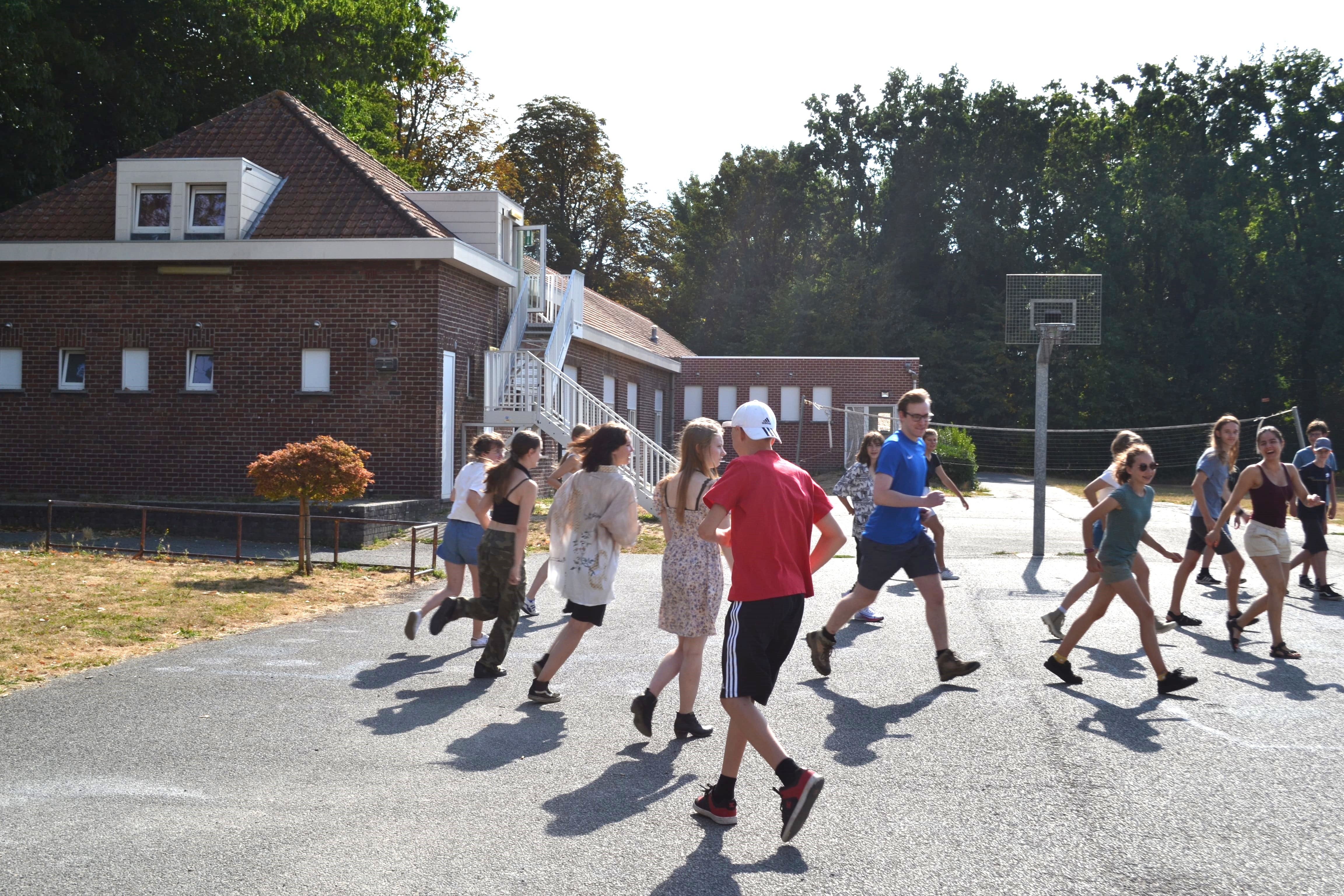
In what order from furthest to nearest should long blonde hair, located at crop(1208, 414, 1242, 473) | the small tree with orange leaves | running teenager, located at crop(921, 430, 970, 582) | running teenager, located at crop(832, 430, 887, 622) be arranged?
the small tree with orange leaves < running teenager, located at crop(921, 430, 970, 582) < running teenager, located at crop(832, 430, 887, 622) < long blonde hair, located at crop(1208, 414, 1242, 473)

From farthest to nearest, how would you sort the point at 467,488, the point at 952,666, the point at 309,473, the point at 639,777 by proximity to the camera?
the point at 309,473 → the point at 467,488 → the point at 952,666 → the point at 639,777

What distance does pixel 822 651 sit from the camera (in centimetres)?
810

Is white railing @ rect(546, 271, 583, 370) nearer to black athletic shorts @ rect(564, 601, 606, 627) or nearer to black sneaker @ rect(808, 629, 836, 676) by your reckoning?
black sneaker @ rect(808, 629, 836, 676)

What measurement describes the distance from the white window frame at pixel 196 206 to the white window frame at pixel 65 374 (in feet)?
9.57

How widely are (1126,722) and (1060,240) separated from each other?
54.7 meters

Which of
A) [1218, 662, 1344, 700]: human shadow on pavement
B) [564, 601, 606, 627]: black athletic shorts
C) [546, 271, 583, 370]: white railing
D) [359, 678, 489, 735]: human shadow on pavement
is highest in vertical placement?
[546, 271, 583, 370]: white railing

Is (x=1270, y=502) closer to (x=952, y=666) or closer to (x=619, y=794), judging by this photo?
(x=952, y=666)

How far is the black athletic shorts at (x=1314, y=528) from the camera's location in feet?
39.6

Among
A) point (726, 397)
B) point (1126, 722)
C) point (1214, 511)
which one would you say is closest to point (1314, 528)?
point (1214, 511)

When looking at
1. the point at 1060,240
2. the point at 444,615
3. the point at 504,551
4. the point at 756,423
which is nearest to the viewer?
the point at 756,423

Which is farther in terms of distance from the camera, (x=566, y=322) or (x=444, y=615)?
(x=566, y=322)

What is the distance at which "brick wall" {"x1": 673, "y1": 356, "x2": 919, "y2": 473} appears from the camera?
43.3 metres

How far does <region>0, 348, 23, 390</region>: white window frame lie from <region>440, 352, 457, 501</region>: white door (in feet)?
24.9

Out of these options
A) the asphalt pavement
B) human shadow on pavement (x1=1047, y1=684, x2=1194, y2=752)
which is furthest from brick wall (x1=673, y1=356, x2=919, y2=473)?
human shadow on pavement (x1=1047, y1=684, x2=1194, y2=752)
